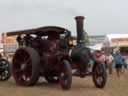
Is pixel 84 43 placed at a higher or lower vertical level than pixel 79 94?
higher

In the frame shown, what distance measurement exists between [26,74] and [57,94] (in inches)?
123

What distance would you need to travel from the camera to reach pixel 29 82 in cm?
1457

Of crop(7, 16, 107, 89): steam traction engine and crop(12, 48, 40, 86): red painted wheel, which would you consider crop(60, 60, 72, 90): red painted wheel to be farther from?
crop(12, 48, 40, 86): red painted wheel

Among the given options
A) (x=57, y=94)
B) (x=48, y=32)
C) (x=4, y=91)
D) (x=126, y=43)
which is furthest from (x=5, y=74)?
(x=126, y=43)

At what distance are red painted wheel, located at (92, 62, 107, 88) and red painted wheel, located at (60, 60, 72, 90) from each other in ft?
3.35

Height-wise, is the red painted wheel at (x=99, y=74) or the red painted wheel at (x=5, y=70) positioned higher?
the red painted wheel at (x=99, y=74)

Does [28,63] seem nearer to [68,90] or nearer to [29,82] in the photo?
[29,82]

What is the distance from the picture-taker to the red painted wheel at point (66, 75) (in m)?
13.0

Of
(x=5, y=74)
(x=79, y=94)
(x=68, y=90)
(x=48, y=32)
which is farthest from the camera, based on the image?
(x=5, y=74)

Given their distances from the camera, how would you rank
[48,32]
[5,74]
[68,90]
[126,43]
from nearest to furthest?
[68,90]
[48,32]
[5,74]
[126,43]

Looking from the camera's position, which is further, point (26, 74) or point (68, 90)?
point (26, 74)

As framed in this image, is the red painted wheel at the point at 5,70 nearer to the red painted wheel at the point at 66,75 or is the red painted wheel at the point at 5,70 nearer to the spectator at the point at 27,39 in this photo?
the spectator at the point at 27,39

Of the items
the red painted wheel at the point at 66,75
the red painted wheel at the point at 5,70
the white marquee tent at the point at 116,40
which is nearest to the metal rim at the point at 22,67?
the red painted wheel at the point at 66,75

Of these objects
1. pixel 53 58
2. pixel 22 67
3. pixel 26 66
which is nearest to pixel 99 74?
pixel 53 58
